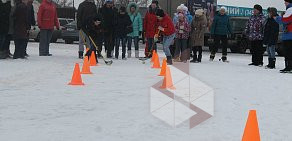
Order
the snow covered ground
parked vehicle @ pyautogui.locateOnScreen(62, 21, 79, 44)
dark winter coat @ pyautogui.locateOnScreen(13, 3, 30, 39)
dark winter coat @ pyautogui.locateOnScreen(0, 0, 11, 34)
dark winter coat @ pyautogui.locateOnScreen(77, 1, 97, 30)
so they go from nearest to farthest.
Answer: the snow covered ground < dark winter coat @ pyautogui.locateOnScreen(0, 0, 11, 34) < dark winter coat @ pyautogui.locateOnScreen(13, 3, 30, 39) < dark winter coat @ pyautogui.locateOnScreen(77, 1, 97, 30) < parked vehicle @ pyautogui.locateOnScreen(62, 21, 79, 44)

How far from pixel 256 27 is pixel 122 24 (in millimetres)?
4001

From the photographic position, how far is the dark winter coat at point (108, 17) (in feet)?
49.5

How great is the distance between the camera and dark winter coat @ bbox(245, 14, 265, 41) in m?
14.1

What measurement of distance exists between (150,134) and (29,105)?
2.16 m

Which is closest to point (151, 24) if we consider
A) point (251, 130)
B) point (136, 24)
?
point (136, 24)

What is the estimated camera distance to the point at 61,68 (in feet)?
39.3

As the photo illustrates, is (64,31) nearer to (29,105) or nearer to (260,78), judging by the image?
(260,78)

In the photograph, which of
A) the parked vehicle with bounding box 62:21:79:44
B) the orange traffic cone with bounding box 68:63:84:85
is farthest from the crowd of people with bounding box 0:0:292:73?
the parked vehicle with bounding box 62:21:79:44

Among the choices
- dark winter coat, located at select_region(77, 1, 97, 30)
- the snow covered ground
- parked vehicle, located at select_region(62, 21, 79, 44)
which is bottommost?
the snow covered ground

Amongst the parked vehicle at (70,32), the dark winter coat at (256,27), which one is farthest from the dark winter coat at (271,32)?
the parked vehicle at (70,32)

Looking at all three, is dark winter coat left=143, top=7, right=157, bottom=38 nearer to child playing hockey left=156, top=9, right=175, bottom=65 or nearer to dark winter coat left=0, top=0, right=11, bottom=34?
child playing hockey left=156, top=9, right=175, bottom=65

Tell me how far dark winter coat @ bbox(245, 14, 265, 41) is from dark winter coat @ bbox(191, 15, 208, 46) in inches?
59.7

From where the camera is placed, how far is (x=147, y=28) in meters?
15.2

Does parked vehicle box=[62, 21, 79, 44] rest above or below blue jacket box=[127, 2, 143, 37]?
below
